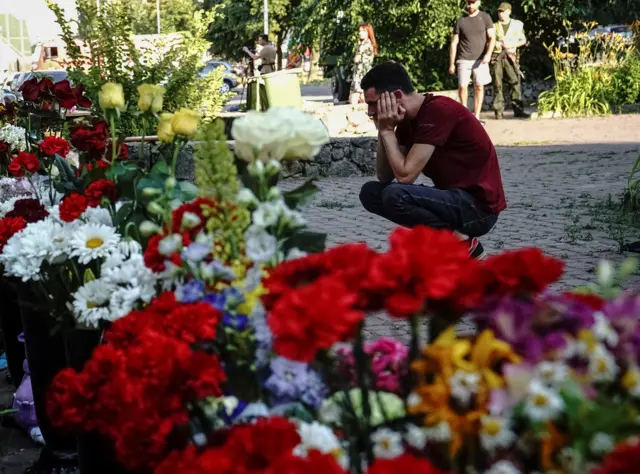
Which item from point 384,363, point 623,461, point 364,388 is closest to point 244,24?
point 384,363

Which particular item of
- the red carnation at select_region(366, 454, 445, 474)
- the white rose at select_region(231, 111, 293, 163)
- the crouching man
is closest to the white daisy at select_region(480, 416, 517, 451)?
the red carnation at select_region(366, 454, 445, 474)

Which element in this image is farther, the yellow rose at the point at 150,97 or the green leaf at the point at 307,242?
the yellow rose at the point at 150,97

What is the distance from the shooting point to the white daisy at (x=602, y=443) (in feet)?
4.40

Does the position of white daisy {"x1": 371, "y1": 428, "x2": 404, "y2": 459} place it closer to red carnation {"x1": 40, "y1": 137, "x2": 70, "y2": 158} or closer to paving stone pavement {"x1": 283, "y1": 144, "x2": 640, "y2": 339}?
red carnation {"x1": 40, "y1": 137, "x2": 70, "y2": 158}

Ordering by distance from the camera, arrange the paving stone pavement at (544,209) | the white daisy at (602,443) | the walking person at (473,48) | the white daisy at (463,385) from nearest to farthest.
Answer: the white daisy at (602,443) < the white daisy at (463,385) < the paving stone pavement at (544,209) < the walking person at (473,48)

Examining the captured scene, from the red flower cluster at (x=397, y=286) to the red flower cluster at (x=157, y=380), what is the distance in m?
0.28

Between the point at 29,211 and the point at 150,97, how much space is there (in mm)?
750

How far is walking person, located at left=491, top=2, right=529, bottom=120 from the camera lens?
57.6 feet

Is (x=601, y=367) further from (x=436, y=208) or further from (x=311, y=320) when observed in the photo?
(x=436, y=208)

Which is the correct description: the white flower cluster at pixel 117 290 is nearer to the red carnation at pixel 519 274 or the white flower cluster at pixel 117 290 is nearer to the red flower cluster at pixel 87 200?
the red flower cluster at pixel 87 200

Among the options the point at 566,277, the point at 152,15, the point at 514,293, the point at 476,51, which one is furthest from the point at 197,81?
the point at 152,15

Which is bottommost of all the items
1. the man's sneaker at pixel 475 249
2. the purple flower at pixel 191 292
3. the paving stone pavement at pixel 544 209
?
the paving stone pavement at pixel 544 209

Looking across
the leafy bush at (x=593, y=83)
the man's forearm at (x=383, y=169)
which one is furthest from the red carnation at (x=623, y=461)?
the leafy bush at (x=593, y=83)

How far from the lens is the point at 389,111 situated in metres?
4.70
